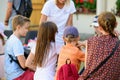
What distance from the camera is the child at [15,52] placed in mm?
6020

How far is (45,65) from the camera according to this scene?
5492mm

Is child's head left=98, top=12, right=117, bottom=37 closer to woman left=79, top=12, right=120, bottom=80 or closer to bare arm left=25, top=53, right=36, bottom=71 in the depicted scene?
woman left=79, top=12, right=120, bottom=80

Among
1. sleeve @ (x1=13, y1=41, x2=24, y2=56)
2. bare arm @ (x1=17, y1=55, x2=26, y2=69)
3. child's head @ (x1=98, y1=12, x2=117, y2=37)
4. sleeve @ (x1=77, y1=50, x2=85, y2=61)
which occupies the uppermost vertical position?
child's head @ (x1=98, y1=12, x2=117, y2=37)

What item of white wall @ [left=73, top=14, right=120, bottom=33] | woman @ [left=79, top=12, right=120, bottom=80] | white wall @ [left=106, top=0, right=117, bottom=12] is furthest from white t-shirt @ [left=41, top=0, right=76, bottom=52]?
white wall @ [left=73, top=14, right=120, bottom=33]

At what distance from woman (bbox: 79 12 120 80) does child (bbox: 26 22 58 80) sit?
2.74ft

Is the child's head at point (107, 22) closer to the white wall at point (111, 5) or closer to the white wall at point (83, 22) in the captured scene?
the white wall at point (111, 5)

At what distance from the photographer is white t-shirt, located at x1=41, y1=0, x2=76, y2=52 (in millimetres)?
6773

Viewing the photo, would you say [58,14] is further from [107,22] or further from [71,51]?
[107,22]

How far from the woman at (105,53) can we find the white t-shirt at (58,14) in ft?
6.69

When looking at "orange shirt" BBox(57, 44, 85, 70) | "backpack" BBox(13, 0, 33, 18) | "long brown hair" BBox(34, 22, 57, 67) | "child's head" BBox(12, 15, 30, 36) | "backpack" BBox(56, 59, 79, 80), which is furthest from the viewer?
"backpack" BBox(13, 0, 33, 18)

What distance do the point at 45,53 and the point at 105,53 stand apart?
103 centimetres

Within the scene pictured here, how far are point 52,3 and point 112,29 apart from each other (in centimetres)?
222

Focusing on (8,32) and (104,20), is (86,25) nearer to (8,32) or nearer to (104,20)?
(8,32)

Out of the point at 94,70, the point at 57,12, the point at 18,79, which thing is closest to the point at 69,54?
the point at 94,70
